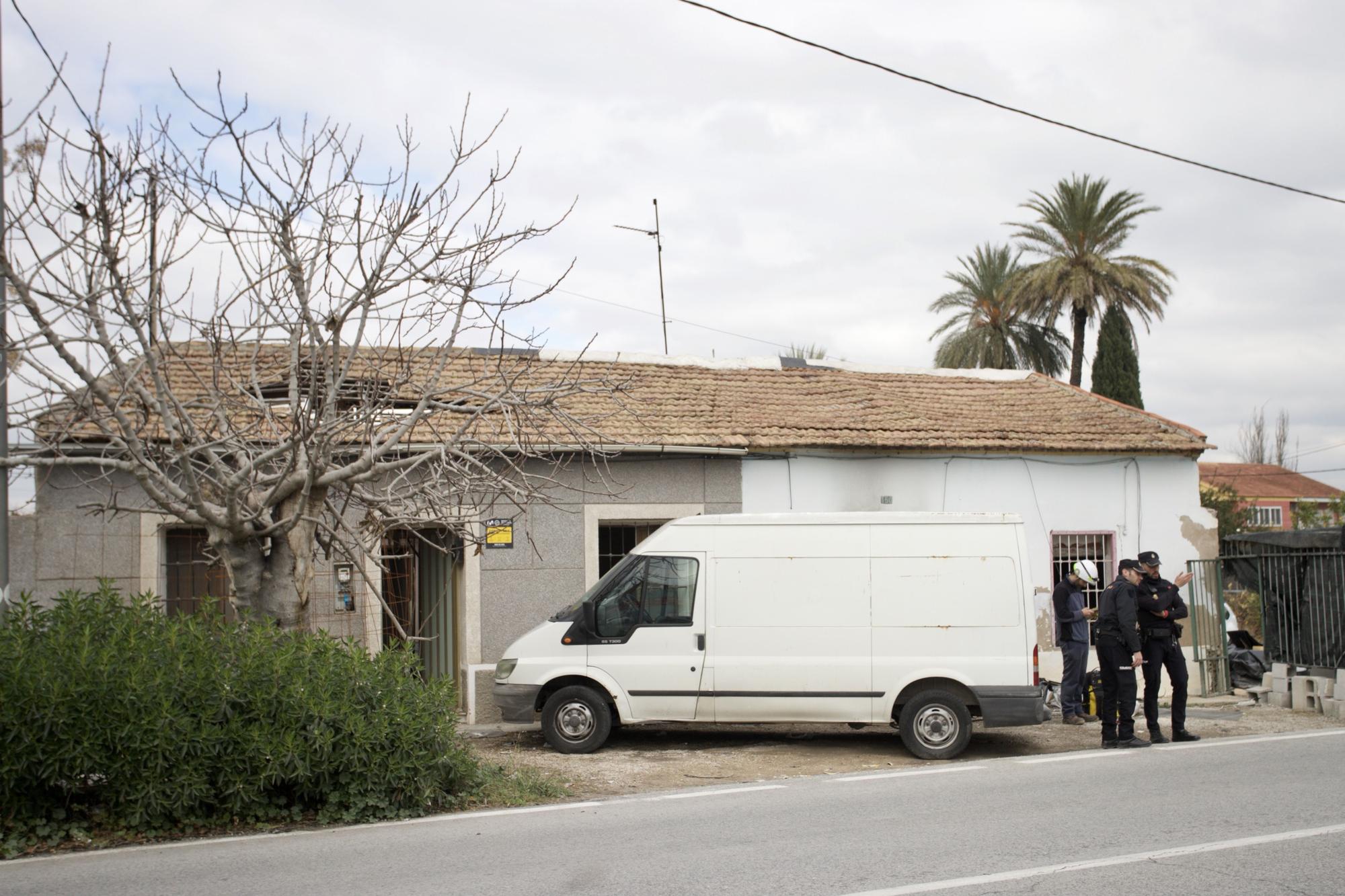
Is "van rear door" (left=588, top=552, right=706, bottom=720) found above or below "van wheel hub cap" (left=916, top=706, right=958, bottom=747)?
above

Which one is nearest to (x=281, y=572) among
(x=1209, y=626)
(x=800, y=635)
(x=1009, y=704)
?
(x=800, y=635)

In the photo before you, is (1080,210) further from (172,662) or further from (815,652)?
(172,662)

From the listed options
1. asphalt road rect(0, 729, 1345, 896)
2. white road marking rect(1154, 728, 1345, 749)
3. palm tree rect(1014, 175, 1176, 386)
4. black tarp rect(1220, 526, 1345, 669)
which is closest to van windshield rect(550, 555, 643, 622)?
asphalt road rect(0, 729, 1345, 896)

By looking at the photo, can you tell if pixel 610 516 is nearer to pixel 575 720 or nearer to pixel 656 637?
pixel 656 637

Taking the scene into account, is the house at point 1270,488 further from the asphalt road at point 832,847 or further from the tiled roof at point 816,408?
the asphalt road at point 832,847

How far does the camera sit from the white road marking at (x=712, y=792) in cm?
854

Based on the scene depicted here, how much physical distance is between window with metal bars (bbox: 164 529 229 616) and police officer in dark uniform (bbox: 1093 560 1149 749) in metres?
9.25

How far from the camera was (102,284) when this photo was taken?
777cm

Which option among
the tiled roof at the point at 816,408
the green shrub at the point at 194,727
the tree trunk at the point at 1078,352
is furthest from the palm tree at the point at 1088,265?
the green shrub at the point at 194,727

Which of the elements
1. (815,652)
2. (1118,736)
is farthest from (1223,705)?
(815,652)

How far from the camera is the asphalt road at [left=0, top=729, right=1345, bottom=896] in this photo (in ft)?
19.6

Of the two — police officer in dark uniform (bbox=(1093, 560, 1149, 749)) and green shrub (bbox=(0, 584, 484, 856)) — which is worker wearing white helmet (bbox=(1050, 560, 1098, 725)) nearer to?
police officer in dark uniform (bbox=(1093, 560, 1149, 749))

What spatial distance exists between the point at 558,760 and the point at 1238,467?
62490 millimetres

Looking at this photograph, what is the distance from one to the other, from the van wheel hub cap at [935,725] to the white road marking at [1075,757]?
65 centimetres
